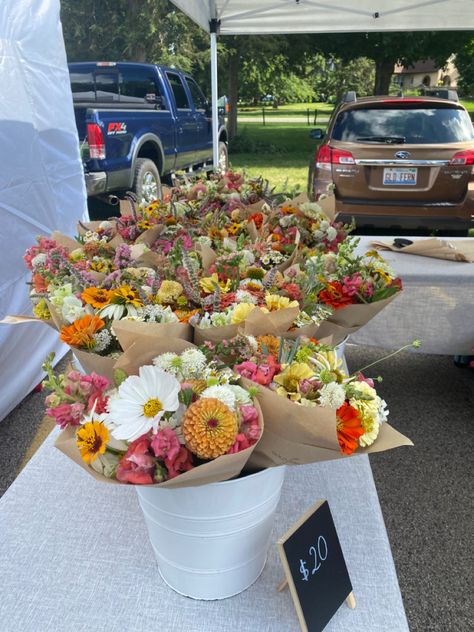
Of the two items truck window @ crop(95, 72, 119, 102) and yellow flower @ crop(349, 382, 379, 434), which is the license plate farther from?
yellow flower @ crop(349, 382, 379, 434)

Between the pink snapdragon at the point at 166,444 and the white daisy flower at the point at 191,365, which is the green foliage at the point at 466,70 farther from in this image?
the pink snapdragon at the point at 166,444

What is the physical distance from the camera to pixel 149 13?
631 inches

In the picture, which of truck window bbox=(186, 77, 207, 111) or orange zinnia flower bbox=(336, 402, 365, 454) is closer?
orange zinnia flower bbox=(336, 402, 365, 454)

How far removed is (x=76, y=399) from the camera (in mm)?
787

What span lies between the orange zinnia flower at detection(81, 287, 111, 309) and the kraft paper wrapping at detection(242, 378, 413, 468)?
49 centimetres

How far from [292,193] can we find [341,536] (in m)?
1.70

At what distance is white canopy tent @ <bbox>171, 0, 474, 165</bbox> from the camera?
4945mm

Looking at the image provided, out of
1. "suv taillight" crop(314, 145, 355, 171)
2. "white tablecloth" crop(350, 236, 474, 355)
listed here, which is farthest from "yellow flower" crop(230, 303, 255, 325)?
"suv taillight" crop(314, 145, 355, 171)

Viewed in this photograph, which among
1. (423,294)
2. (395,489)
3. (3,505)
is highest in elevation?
(3,505)

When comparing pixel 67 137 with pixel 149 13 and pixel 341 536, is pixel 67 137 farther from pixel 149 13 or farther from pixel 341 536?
pixel 149 13

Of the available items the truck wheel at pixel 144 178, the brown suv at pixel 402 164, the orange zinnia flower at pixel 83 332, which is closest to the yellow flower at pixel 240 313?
the orange zinnia flower at pixel 83 332

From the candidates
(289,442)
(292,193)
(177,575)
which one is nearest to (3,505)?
(177,575)

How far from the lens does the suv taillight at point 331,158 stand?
4973 mm

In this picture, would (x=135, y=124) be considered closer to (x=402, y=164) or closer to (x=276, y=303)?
(x=402, y=164)
